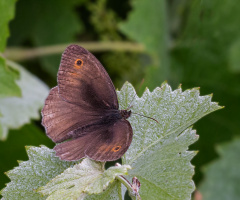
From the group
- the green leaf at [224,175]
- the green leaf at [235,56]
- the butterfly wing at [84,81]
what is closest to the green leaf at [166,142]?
the butterfly wing at [84,81]

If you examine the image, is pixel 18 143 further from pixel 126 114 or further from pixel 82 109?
pixel 126 114

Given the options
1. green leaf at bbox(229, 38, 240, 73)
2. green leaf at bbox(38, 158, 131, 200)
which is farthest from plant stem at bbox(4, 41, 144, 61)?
green leaf at bbox(38, 158, 131, 200)

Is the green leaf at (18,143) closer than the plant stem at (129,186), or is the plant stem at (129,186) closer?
the plant stem at (129,186)

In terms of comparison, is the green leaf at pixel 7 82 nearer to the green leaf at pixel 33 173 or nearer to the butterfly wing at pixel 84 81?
the butterfly wing at pixel 84 81

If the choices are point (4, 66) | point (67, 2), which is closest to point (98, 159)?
point (4, 66)

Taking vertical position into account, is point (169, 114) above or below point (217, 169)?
below

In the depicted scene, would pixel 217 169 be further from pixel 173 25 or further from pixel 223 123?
pixel 173 25

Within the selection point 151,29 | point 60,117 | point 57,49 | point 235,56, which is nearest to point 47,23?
point 57,49
